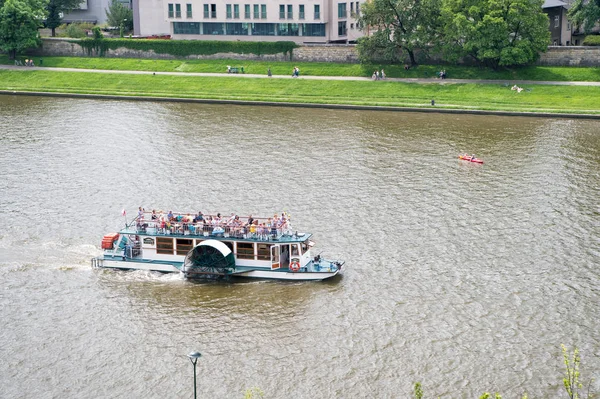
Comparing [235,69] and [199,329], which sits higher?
[235,69]

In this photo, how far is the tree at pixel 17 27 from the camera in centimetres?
12278

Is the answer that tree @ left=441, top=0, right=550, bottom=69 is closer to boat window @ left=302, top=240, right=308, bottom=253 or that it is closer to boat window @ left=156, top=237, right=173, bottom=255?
boat window @ left=302, top=240, right=308, bottom=253

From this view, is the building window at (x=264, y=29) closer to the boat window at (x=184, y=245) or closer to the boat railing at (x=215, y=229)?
the boat railing at (x=215, y=229)

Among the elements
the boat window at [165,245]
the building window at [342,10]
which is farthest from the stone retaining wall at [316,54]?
the boat window at [165,245]

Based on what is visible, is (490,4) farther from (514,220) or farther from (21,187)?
(21,187)

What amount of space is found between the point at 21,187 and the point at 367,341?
36173 millimetres

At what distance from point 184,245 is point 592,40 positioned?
71722 mm

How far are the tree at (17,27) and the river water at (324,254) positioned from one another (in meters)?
37.6

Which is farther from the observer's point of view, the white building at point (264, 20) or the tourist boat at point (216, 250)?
the white building at point (264, 20)

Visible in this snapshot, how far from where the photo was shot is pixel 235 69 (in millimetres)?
116188

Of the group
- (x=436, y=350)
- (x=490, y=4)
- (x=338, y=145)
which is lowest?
(x=436, y=350)

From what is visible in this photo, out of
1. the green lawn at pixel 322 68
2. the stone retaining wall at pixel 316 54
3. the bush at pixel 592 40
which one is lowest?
the green lawn at pixel 322 68

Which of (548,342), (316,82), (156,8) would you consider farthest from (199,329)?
(156,8)

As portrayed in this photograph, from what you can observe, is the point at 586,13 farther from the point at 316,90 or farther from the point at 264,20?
the point at 264,20
